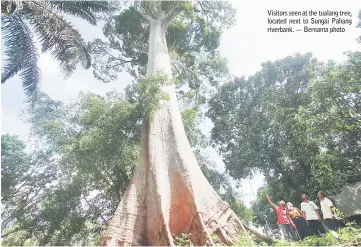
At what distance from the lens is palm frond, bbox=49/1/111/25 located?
771cm

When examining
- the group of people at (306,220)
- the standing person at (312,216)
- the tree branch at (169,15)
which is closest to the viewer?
the group of people at (306,220)

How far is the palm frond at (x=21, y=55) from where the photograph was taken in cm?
683

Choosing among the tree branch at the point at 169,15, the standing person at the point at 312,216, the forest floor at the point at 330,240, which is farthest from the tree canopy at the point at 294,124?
the forest floor at the point at 330,240

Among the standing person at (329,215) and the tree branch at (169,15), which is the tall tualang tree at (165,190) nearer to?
the tree branch at (169,15)

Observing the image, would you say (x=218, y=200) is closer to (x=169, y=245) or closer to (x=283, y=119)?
(x=169, y=245)

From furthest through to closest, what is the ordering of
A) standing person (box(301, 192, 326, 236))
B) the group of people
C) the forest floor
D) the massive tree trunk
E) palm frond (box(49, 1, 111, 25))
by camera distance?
palm frond (box(49, 1, 111, 25)) → standing person (box(301, 192, 326, 236)) → the group of people → the massive tree trunk → the forest floor

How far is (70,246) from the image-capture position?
12094 mm

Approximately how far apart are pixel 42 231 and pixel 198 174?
8.46 m

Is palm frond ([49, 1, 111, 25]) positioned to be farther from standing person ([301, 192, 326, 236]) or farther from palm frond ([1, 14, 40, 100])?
standing person ([301, 192, 326, 236])

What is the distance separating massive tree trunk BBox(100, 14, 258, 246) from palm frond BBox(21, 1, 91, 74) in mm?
3365

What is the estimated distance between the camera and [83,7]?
8.11 m

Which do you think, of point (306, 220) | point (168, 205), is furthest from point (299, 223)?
point (168, 205)

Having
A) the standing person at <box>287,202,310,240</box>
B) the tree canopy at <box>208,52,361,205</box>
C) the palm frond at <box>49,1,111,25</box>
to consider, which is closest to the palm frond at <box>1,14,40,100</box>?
the palm frond at <box>49,1,111,25</box>

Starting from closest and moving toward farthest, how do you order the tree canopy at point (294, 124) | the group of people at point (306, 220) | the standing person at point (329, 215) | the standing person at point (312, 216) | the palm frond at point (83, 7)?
the standing person at point (329, 215) → the group of people at point (306, 220) → the standing person at point (312, 216) → the palm frond at point (83, 7) → the tree canopy at point (294, 124)
